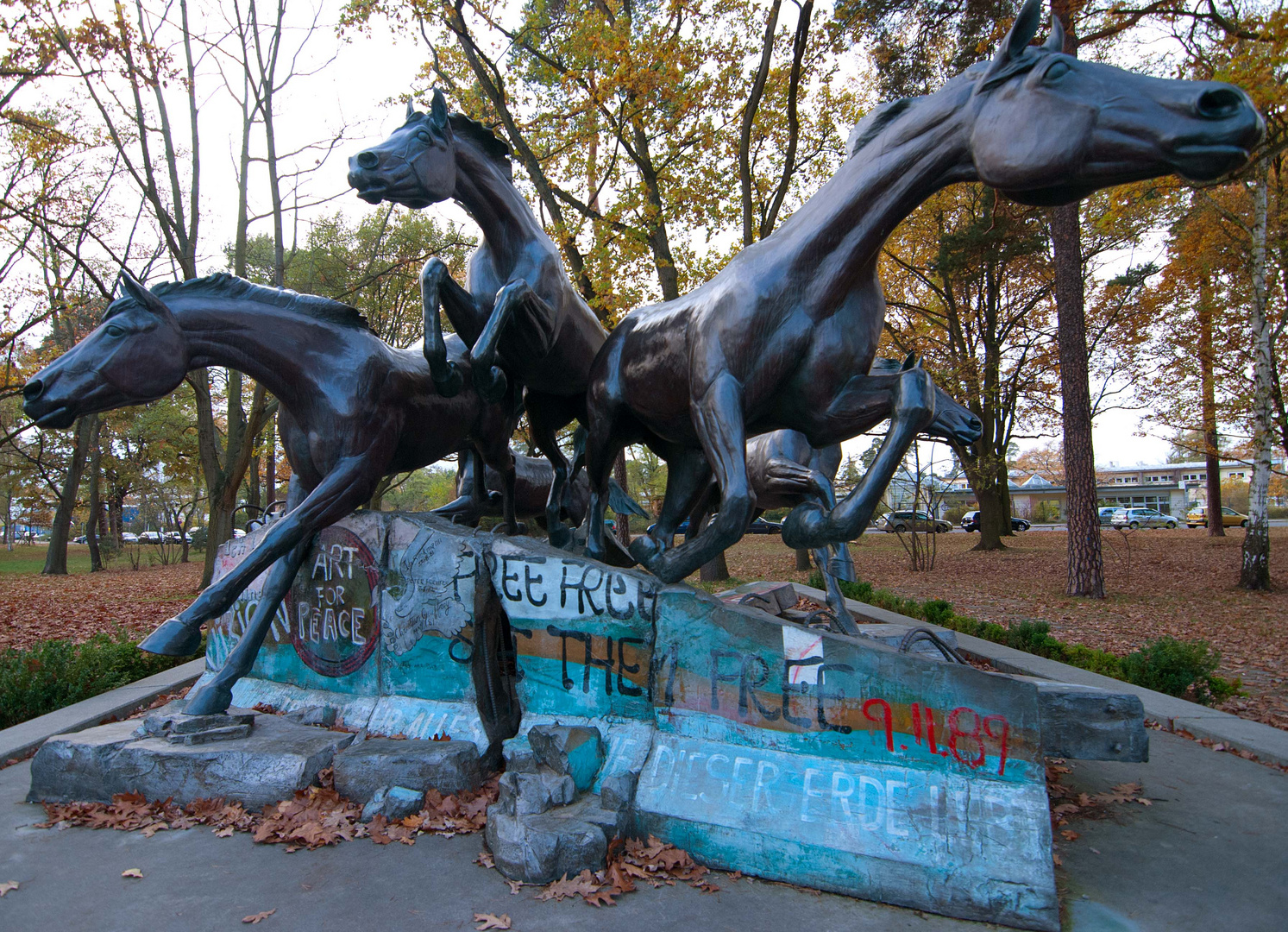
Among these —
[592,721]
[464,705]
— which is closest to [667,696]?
[592,721]

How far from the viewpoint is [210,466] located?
12.0m

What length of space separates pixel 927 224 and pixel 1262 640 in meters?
16.1

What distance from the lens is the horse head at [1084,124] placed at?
2.75 m

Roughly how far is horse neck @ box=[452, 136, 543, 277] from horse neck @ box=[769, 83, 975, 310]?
5.81ft

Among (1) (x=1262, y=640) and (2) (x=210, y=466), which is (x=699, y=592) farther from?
Answer: (2) (x=210, y=466)

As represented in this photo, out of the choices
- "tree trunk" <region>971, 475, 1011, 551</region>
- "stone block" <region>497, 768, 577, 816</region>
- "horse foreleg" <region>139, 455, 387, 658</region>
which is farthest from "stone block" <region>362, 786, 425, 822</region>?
"tree trunk" <region>971, 475, 1011, 551</region>

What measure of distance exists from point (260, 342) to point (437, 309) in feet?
5.27

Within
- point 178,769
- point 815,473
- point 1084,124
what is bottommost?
point 178,769

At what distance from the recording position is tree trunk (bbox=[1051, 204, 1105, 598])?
11750mm

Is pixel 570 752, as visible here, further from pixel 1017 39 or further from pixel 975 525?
pixel 975 525

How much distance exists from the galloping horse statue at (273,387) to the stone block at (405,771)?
3.79 ft

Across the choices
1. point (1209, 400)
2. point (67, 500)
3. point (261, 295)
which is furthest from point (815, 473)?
point (67, 500)

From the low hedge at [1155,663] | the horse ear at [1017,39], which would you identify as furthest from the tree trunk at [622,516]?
the horse ear at [1017,39]

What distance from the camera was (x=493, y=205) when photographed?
475 cm
